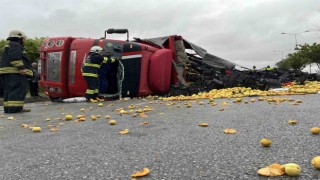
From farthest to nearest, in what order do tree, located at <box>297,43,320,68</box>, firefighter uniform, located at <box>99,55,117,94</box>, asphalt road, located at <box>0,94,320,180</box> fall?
1. tree, located at <box>297,43,320,68</box>
2. firefighter uniform, located at <box>99,55,117,94</box>
3. asphalt road, located at <box>0,94,320,180</box>

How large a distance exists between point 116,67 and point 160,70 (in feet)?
4.76

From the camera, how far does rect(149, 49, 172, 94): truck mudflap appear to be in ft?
37.4

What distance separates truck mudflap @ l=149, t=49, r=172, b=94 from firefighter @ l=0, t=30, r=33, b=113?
13.3 ft

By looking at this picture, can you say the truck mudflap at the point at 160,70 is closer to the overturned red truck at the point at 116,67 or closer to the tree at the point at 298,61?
the overturned red truck at the point at 116,67

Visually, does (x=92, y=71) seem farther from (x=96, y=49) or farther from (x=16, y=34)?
(x=16, y=34)

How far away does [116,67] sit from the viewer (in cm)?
1105

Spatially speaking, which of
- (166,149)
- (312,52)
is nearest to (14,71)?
(166,149)

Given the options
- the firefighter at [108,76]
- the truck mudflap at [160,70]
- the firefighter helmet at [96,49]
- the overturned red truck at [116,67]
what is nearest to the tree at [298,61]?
the truck mudflap at [160,70]

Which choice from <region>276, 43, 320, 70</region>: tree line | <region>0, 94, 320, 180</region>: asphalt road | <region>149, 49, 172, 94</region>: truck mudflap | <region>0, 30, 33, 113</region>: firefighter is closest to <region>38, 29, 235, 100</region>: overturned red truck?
<region>149, 49, 172, 94</region>: truck mudflap

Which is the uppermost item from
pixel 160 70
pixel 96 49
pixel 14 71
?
pixel 96 49

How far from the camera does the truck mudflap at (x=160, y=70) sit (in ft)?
37.4

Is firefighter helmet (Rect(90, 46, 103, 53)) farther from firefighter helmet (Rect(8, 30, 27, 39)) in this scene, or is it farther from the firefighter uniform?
firefighter helmet (Rect(8, 30, 27, 39))

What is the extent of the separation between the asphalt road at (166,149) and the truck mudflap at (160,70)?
248 inches

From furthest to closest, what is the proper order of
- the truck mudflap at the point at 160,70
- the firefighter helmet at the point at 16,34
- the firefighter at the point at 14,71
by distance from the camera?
the truck mudflap at the point at 160,70
the firefighter helmet at the point at 16,34
the firefighter at the point at 14,71
